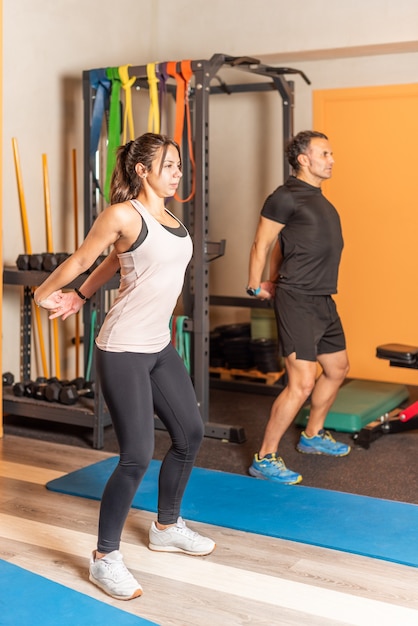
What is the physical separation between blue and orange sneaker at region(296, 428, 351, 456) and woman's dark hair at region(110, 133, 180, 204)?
194 centimetres

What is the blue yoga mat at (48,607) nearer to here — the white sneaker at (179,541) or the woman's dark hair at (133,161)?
the white sneaker at (179,541)

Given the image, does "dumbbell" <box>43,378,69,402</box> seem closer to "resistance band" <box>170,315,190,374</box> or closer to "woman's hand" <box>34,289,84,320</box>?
"resistance band" <box>170,315,190,374</box>

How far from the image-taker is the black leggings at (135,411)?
8.16ft

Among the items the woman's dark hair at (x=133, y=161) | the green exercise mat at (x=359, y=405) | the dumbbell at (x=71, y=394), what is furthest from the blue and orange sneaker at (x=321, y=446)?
the woman's dark hair at (x=133, y=161)

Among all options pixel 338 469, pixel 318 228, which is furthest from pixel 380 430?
pixel 318 228

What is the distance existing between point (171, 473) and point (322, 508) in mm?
771

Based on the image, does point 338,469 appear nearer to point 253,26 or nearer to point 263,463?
point 263,463

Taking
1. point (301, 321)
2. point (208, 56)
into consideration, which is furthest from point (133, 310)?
point (208, 56)

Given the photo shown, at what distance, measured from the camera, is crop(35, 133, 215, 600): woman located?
8.13 feet

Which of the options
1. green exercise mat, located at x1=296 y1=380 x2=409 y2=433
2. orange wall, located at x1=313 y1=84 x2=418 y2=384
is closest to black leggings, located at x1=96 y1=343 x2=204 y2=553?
green exercise mat, located at x1=296 y1=380 x2=409 y2=433

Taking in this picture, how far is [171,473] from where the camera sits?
2777 millimetres

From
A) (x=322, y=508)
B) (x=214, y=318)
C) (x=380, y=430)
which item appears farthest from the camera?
(x=214, y=318)

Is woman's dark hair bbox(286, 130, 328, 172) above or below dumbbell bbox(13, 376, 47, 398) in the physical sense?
above

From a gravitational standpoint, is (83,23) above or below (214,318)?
above
